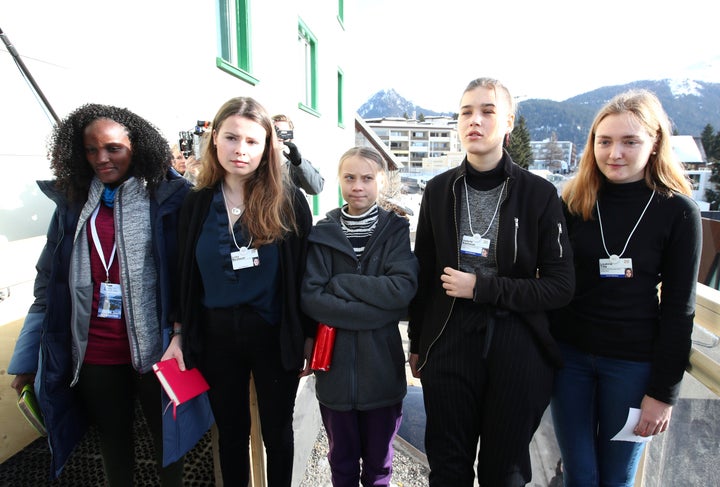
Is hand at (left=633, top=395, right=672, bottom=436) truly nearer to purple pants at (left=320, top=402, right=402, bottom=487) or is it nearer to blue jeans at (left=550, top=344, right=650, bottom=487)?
blue jeans at (left=550, top=344, right=650, bottom=487)

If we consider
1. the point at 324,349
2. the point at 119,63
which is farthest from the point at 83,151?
the point at 119,63

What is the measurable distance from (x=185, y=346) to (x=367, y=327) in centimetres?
79

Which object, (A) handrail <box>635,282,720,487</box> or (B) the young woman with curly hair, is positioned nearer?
(A) handrail <box>635,282,720,487</box>

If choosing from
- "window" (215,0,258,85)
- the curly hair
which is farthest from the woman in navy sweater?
"window" (215,0,258,85)

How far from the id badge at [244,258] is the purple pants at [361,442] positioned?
73 centimetres

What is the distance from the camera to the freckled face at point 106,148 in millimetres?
1722

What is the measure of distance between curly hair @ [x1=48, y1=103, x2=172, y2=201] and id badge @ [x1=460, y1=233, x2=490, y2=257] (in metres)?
1.40

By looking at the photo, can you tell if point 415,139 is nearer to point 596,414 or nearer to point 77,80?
point 77,80

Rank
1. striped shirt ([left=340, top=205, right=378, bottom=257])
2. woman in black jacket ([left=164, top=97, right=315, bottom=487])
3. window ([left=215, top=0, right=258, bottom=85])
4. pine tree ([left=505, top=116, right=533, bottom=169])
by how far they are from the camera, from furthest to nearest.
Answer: pine tree ([left=505, top=116, right=533, bottom=169]) → window ([left=215, top=0, right=258, bottom=85]) → striped shirt ([left=340, top=205, right=378, bottom=257]) → woman in black jacket ([left=164, top=97, right=315, bottom=487])

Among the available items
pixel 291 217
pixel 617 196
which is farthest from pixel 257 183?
pixel 617 196

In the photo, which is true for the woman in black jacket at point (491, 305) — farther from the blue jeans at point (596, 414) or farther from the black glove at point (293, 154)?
the black glove at point (293, 154)

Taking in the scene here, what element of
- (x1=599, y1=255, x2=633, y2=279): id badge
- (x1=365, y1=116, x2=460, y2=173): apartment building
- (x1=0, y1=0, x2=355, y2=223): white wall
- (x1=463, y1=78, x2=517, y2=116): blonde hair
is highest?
(x1=365, y1=116, x2=460, y2=173): apartment building

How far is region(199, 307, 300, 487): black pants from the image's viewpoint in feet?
5.56

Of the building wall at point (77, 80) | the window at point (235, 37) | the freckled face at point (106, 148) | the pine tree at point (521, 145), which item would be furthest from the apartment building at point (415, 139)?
the freckled face at point (106, 148)
